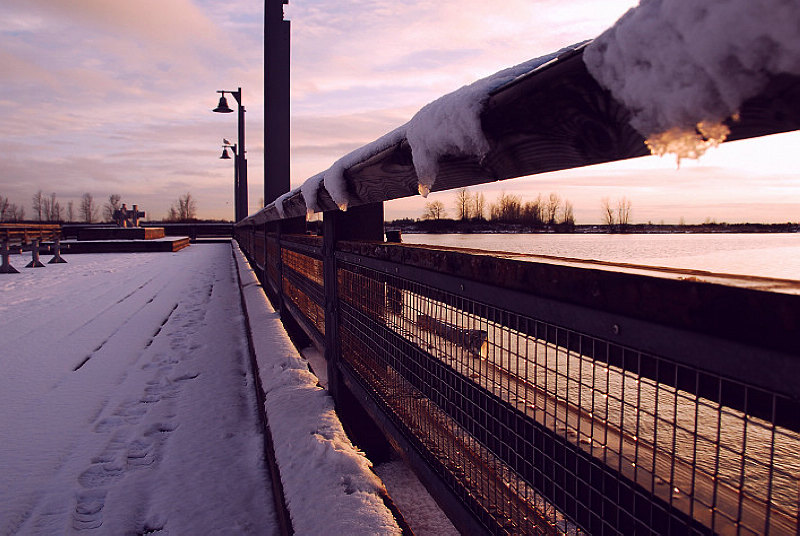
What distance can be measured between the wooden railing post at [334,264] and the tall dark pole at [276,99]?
717 cm

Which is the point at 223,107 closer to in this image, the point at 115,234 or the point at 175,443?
the point at 115,234

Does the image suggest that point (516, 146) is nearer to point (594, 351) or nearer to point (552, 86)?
point (552, 86)

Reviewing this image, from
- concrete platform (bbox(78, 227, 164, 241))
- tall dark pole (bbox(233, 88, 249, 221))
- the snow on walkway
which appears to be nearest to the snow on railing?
the snow on walkway

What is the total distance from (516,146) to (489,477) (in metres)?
1.03

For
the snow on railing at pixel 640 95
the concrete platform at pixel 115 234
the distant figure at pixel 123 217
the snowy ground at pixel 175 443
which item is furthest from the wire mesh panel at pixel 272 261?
the distant figure at pixel 123 217

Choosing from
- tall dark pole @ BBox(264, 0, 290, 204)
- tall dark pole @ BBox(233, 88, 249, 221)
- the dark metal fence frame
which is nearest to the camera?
the dark metal fence frame

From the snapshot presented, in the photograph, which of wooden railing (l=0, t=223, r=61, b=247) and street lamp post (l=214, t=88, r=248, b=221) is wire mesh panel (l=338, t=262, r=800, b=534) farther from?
wooden railing (l=0, t=223, r=61, b=247)

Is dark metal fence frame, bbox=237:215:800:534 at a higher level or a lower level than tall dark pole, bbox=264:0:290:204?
lower

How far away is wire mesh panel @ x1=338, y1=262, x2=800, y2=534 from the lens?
941 mm

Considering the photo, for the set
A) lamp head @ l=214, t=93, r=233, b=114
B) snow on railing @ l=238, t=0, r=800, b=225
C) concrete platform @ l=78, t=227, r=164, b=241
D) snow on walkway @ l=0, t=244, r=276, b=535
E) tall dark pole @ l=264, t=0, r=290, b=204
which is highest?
lamp head @ l=214, t=93, r=233, b=114

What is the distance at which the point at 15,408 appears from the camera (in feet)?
12.2

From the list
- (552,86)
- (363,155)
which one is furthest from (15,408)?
(552,86)

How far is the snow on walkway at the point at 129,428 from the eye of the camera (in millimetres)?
2450

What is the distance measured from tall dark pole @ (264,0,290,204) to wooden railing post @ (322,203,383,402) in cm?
717
